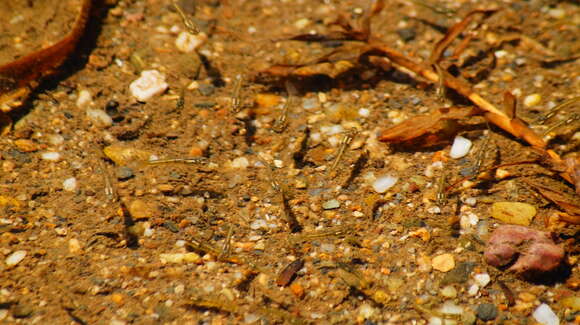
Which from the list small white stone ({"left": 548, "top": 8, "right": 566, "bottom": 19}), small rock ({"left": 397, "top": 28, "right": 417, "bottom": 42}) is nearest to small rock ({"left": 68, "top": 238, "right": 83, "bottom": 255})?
small rock ({"left": 397, "top": 28, "right": 417, "bottom": 42})

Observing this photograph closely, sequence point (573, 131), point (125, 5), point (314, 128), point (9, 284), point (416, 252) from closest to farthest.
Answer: point (9, 284), point (416, 252), point (573, 131), point (314, 128), point (125, 5)

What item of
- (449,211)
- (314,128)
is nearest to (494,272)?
(449,211)

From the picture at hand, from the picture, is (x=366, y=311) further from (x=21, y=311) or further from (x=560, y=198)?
(x=21, y=311)

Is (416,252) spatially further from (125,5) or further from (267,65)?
(125,5)

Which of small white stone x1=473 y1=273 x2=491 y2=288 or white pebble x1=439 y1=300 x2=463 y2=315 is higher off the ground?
small white stone x1=473 y1=273 x2=491 y2=288

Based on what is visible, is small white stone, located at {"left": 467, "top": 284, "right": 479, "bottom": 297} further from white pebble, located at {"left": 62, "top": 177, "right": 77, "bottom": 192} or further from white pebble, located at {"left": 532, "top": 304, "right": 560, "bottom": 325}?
white pebble, located at {"left": 62, "top": 177, "right": 77, "bottom": 192}

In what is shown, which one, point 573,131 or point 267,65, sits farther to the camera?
point 267,65
